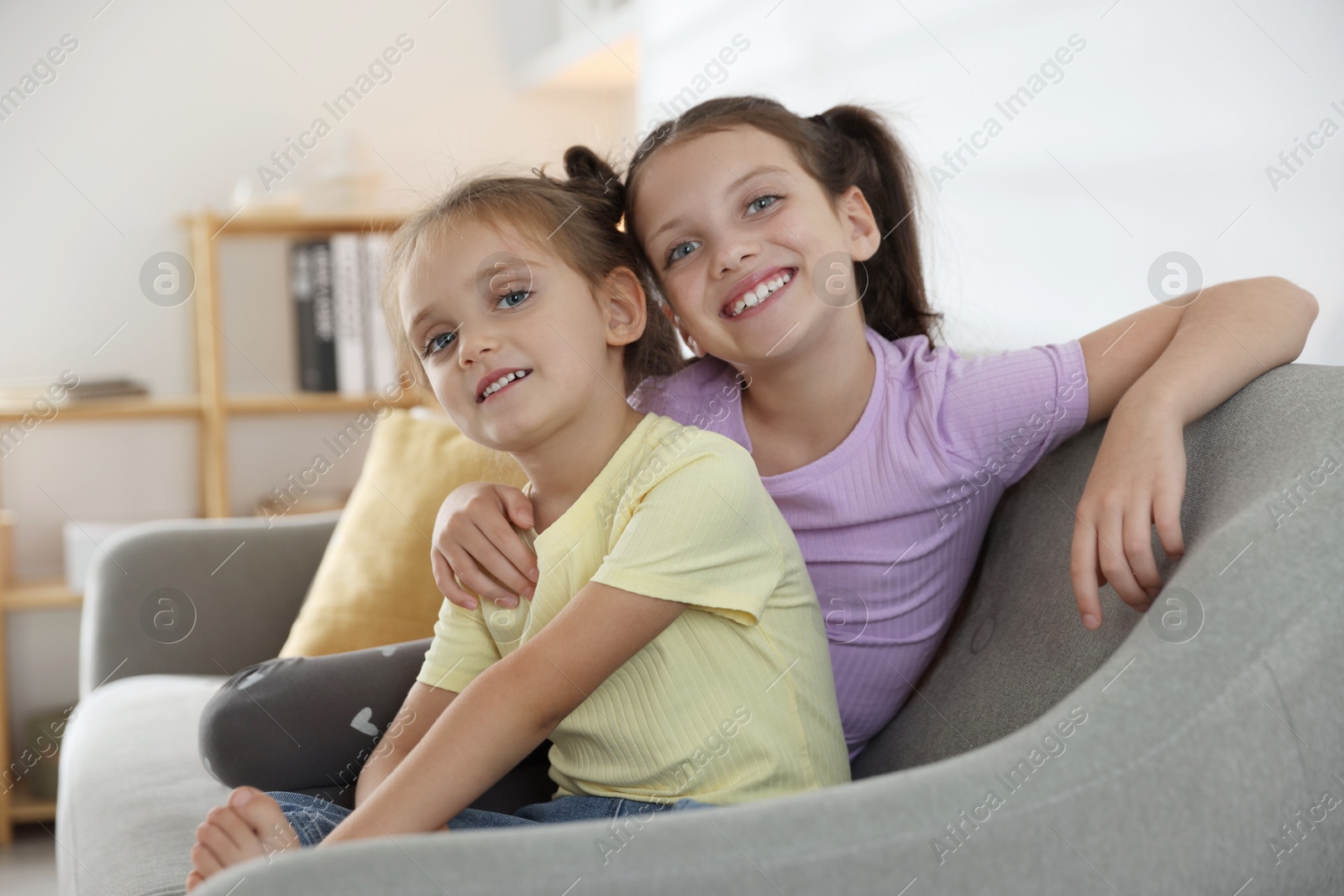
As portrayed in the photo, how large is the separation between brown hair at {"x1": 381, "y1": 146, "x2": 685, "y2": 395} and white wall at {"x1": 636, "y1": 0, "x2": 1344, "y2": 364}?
47cm

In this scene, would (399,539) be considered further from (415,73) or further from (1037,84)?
(415,73)

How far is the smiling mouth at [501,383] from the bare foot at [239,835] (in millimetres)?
364

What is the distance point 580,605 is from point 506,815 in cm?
24

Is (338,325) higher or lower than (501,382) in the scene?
higher

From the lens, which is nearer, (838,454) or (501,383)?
(501,383)

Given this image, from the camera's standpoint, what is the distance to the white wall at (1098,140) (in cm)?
110

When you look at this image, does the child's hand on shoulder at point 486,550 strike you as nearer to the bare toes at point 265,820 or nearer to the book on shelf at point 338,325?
the bare toes at point 265,820

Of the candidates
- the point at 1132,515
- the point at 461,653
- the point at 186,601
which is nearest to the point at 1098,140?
the point at 1132,515

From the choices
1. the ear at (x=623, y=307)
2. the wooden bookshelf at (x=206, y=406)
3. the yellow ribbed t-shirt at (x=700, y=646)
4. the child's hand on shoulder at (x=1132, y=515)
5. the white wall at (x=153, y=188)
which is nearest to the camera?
the child's hand on shoulder at (x=1132, y=515)

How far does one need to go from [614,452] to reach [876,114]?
1.77ft

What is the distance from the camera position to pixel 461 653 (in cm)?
102

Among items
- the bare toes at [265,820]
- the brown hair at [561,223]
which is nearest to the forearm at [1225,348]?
the brown hair at [561,223]

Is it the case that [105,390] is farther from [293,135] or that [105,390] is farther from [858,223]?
[858,223]

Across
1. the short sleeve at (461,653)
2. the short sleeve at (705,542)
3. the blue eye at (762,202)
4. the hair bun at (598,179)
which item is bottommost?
the short sleeve at (461,653)
